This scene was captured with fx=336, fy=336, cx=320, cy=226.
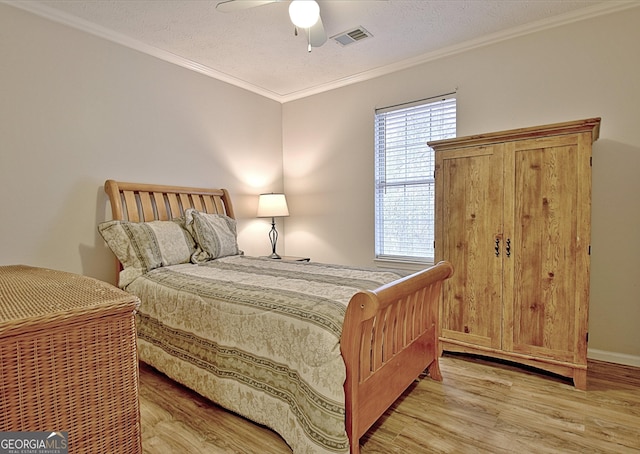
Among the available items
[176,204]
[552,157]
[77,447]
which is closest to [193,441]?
[77,447]

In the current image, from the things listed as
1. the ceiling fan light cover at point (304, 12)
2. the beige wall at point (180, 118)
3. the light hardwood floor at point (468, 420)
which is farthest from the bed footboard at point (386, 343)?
the ceiling fan light cover at point (304, 12)

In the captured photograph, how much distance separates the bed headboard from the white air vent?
1.87 m

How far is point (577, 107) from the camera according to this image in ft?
8.69

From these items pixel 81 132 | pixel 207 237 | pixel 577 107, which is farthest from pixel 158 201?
pixel 577 107

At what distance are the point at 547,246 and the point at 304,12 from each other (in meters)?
2.22

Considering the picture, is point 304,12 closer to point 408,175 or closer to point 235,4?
point 235,4

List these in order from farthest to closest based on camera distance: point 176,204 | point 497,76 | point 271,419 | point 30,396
Answer: 1. point 176,204
2. point 497,76
3. point 271,419
4. point 30,396

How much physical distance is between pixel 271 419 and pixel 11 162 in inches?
96.7

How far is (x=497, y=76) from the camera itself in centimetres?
297

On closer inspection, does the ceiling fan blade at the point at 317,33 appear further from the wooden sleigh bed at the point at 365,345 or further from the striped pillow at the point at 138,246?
the striped pillow at the point at 138,246

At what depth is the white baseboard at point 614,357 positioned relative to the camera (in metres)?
2.49

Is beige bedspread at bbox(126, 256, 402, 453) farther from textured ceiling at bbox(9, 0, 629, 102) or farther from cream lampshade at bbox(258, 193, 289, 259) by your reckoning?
textured ceiling at bbox(9, 0, 629, 102)

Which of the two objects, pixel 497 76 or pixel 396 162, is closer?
pixel 497 76

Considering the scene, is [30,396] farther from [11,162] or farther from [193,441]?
[11,162]
